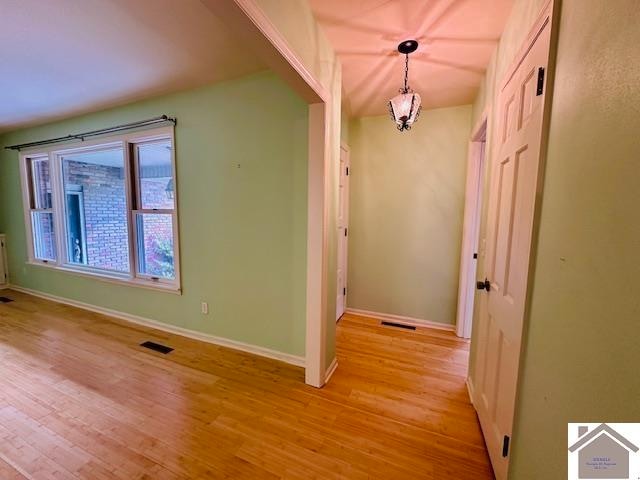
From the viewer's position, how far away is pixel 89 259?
366cm

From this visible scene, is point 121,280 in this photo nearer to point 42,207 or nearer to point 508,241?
point 42,207

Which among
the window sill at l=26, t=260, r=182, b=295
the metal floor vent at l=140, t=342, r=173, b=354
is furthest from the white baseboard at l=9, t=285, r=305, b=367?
the window sill at l=26, t=260, r=182, b=295

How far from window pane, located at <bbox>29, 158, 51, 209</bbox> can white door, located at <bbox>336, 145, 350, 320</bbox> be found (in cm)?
435

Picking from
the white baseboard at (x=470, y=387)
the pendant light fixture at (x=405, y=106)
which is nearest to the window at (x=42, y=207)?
the pendant light fixture at (x=405, y=106)

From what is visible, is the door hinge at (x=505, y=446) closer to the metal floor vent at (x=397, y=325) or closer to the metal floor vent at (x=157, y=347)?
the metal floor vent at (x=397, y=325)

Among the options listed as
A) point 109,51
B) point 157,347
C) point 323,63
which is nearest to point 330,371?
point 157,347

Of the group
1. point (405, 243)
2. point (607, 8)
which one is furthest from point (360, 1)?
point (405, 243)

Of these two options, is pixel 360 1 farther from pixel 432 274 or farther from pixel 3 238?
pixel 3 238

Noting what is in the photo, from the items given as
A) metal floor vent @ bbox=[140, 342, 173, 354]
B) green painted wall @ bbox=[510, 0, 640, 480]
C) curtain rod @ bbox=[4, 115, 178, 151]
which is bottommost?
metal floor vent @ bbox=[140, 342, 173, 354]

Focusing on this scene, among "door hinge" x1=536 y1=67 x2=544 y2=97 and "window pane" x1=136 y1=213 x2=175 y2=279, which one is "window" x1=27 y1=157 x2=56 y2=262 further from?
"door hinge" x1=536 y1=67 x2=544 y2=97

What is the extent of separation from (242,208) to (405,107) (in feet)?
5.26

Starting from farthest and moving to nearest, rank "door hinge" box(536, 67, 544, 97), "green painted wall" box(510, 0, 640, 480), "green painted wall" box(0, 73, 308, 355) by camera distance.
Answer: "green painted wall" box(0, 73, 308, 355), "door hinge" box(536, 67, 544, 97), "green painted wall" box(510, 0, 640, 480)

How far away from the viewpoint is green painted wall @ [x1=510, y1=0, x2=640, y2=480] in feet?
1.85

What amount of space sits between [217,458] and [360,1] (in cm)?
266
